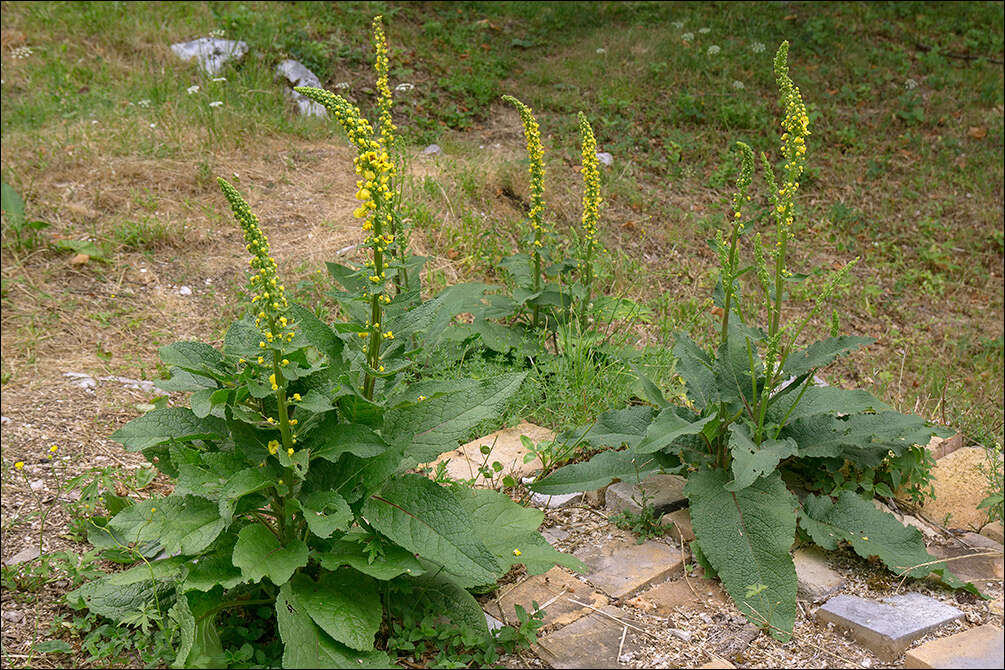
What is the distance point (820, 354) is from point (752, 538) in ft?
2.37

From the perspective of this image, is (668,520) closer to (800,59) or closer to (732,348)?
(732,348)

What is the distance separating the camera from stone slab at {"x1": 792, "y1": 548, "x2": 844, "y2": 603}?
8.67 ft

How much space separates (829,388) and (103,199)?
178 inches

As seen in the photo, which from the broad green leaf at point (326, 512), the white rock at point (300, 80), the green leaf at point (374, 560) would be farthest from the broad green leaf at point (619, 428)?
the white rock at point (300, 80)

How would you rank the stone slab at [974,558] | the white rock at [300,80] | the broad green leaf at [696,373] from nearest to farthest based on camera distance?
the stone slab at [974,558] → the broad green leaf at [696,373] → the white rock at [300,80]

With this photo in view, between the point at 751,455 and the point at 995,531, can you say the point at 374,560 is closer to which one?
the point at 751,455

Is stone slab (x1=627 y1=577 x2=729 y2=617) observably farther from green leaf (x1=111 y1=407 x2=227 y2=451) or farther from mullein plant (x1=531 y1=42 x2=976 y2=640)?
green leaf (x1=111 y1=407 x2=227 y2=451)

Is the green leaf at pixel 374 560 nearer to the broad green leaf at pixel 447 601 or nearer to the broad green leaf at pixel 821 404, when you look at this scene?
the broad green leaf at pixel 447 601

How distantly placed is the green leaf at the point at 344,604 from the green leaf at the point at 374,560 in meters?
0.05

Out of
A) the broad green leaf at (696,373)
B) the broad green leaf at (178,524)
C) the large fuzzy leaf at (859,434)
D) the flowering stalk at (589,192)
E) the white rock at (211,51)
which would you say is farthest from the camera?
the white rock at (211,51)

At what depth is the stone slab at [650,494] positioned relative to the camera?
300 centimetres

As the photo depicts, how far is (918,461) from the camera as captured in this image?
3141mm

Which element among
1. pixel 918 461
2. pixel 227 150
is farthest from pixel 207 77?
pixel 918 461

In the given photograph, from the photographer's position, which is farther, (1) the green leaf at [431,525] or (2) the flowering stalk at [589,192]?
(2) the flowering stalk at [589,192]
